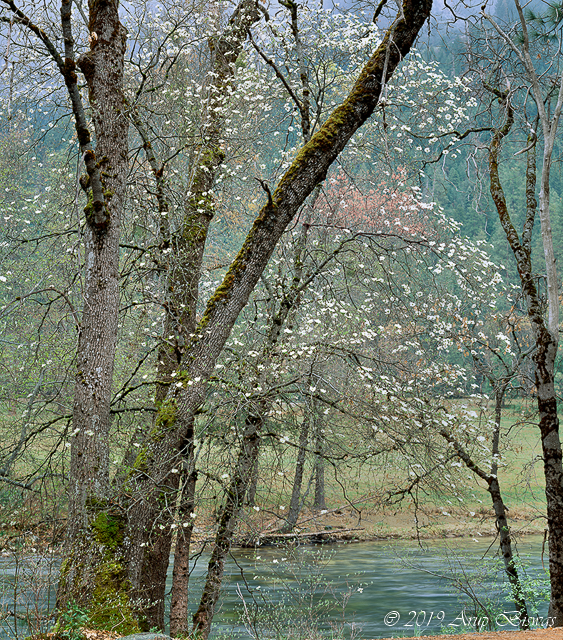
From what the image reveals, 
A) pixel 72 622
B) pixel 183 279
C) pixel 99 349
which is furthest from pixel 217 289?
pixel 72 622

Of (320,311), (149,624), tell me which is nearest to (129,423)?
(149,624)

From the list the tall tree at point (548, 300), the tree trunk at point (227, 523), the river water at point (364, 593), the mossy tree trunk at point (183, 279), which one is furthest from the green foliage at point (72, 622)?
the tall tree at point (548, 300)

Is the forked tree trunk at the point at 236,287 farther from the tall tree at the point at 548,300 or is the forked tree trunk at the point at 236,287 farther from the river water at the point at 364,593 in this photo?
the tall tree at the point at 548,300

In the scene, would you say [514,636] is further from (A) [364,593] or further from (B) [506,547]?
(A) [364,593]

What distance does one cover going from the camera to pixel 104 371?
17.3 ft

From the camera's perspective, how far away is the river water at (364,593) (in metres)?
8.40

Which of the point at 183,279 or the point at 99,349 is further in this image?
the point at 183,279

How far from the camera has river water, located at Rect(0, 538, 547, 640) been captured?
8398 mm

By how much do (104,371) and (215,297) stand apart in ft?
3.92

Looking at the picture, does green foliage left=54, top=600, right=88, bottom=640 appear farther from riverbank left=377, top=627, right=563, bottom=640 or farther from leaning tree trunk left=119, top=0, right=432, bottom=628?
riverbank left=377, top=627, right=563, bottom=640

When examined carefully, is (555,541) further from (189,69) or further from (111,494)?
(189,69)

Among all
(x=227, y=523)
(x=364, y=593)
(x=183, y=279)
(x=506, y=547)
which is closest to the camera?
(x=227, y=523)

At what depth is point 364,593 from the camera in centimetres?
1300

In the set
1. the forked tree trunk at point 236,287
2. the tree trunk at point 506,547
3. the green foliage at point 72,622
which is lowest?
the green foliage at point 72,622
